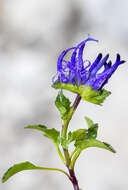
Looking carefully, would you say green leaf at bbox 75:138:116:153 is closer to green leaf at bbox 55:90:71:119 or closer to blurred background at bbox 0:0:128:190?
green leaf at bbox 55:90:71:119

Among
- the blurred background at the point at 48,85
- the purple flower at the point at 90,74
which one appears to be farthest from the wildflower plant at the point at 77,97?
the blurred background at the point at 48,85

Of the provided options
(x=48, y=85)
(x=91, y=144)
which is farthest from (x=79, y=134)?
(x=48, y=85)

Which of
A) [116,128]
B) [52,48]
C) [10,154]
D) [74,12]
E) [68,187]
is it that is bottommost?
[68,187]

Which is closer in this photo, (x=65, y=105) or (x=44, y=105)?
(x=65, y=105)

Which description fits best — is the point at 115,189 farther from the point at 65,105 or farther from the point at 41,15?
the point at 65,105

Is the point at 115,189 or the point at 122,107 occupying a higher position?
the point at 122,107

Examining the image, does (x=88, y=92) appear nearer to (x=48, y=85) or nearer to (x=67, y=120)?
(x=67, y=120)

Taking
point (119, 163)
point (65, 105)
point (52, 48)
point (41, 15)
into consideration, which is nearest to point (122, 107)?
point (119, 163)
